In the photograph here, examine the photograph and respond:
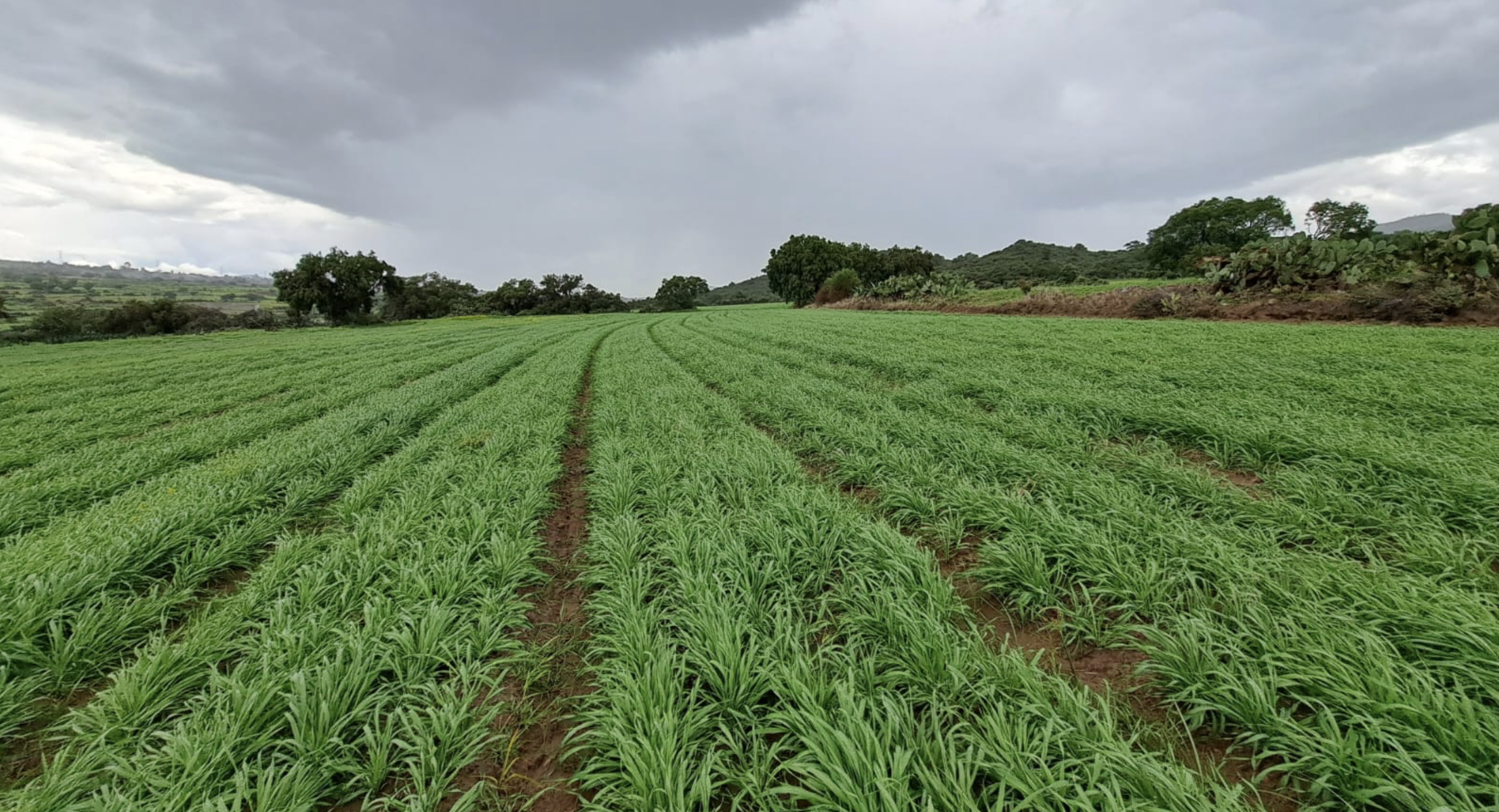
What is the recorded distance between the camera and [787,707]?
208 centimetres

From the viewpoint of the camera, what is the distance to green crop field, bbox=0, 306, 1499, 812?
186cm

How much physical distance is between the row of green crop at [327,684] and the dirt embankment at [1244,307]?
763 inches

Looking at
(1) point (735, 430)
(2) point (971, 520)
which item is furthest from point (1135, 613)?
(1) point (735, 430)

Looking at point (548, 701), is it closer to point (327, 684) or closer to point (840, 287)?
point (327, 684)

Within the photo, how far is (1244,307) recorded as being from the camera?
1497 centimetres

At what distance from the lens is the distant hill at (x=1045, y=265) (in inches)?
2015

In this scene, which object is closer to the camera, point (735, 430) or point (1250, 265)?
point (735, 430)

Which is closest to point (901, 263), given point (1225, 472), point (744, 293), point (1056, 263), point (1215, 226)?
point (1056, 263)

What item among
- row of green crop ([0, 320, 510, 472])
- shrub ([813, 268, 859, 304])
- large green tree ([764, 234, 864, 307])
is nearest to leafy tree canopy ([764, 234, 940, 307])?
large green tree ([764, 234, 864, 307])

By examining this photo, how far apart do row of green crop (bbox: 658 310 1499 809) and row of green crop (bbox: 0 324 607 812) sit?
3.09 metres

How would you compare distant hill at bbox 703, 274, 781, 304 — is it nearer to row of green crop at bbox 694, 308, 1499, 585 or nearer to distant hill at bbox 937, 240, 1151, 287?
distant hill at bbox 937, 240, 1151, 287

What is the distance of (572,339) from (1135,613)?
83.9 ft

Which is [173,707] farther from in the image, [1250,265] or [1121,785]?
[1250,265]

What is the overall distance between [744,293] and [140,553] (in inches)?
4770
